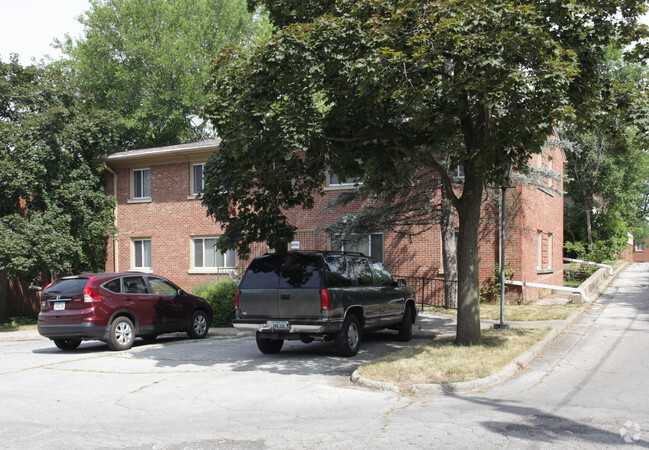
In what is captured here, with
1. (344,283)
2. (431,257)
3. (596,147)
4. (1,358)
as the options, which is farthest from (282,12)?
(596,147)

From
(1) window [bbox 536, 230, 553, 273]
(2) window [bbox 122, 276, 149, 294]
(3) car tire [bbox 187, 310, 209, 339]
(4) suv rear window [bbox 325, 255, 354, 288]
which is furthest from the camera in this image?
(1) window [bbox 536, 230, 553, 273]

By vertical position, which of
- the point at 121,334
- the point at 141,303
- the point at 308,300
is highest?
the point at 308,300

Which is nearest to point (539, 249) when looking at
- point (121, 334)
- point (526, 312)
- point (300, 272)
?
point (526, 312)

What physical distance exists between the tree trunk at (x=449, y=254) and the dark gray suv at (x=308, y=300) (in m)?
6.80

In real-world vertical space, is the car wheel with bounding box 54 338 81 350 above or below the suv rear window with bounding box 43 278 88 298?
below

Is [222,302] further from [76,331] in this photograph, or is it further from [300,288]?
[300,288]

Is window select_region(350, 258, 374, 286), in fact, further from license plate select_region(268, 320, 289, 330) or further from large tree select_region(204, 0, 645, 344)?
license plate select_region(268, 320, 289, 330)

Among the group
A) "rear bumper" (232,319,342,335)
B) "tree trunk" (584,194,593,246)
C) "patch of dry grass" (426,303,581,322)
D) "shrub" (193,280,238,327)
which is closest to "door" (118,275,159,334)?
"rear bumper" (232,319,342,335)

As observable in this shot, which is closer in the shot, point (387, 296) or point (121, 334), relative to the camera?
point (387, 296)

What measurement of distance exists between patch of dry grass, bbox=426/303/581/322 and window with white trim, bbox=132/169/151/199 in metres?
13.7

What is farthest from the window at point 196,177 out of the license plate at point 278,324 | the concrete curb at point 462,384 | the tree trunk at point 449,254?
the concrete curb at point 462,384

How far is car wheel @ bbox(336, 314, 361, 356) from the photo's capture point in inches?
407

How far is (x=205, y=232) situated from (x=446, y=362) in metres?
16.3

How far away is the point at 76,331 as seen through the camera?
38.9 ft
